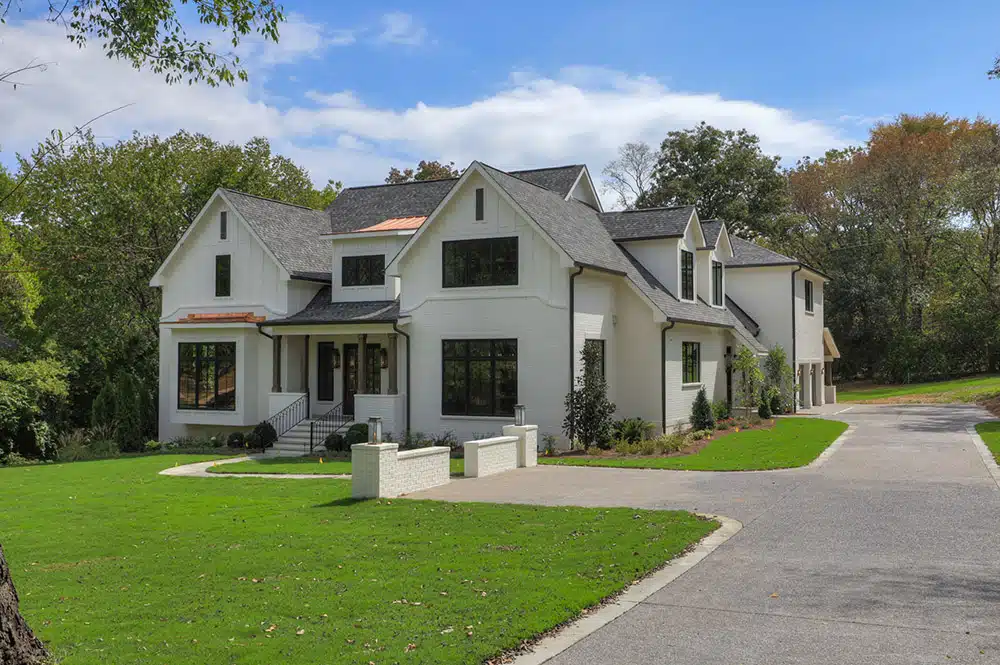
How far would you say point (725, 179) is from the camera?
178 ft

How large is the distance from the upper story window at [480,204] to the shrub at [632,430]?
6.83 metres

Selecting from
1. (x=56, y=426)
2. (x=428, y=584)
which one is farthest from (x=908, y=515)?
(x=56, y=426)

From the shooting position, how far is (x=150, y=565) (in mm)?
10273

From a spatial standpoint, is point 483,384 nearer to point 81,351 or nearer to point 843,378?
point 81,351

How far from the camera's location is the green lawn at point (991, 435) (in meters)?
20.6

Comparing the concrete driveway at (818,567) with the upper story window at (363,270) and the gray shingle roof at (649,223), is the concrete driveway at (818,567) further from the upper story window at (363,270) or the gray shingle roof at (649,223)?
the upper story window at (363,270)

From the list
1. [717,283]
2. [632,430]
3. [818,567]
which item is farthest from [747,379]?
[818,567]

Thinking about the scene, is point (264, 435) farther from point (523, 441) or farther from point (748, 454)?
point (748, 454)

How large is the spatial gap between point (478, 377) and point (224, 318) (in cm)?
917

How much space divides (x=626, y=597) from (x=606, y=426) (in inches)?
590

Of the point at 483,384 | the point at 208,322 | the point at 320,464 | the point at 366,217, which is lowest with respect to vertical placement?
the point at 320,464

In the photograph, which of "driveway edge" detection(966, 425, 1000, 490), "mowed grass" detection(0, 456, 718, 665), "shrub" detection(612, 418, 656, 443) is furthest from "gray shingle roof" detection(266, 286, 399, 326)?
"driveway edge" detection(966, 425, 1000, 490)

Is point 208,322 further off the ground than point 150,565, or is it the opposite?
point 208,322

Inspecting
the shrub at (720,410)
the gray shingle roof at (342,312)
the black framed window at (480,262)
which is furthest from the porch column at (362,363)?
the shrub at (720,410)
